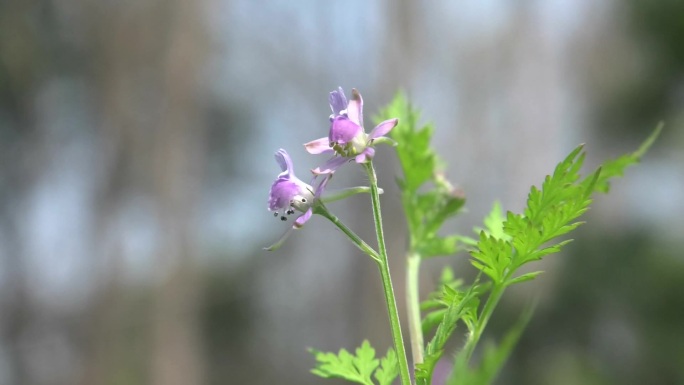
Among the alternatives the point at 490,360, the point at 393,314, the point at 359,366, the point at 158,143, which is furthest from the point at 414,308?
the point at 158,143

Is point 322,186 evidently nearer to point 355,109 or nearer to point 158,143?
point 355,109

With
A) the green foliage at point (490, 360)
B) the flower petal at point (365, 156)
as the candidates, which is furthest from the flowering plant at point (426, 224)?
the green foliage at point (490, 360)

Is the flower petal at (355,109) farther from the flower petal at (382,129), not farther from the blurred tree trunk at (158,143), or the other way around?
the blurred tree trunk at (158,143)

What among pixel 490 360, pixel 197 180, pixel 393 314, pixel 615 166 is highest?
pixel 197 180

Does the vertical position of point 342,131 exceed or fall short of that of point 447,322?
it exceeds it

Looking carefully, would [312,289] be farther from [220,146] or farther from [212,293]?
[220,146]
